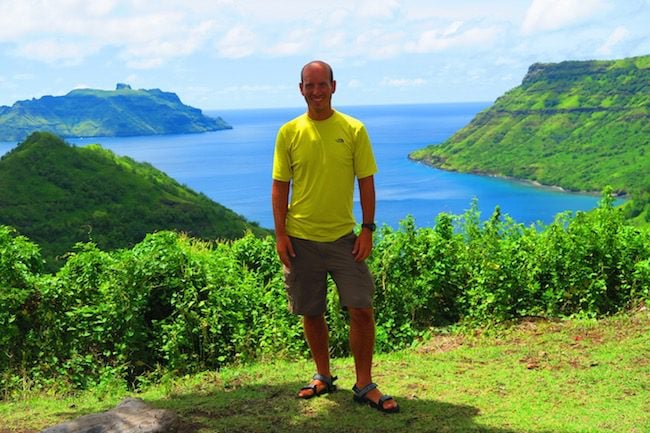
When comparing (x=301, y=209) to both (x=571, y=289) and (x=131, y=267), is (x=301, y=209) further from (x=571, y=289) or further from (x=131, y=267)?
(x=571, y=289)

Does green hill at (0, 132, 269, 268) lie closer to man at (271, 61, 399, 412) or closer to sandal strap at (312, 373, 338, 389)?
sandal strap at (312, 373, 338, 389)

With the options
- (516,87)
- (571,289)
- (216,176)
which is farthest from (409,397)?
(516,87)

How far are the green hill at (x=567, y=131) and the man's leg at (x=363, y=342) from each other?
386 ft

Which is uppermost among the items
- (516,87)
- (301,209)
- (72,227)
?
(516,87)

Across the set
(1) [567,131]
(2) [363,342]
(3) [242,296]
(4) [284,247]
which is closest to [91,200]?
(3) [242,296]

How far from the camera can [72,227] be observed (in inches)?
2441

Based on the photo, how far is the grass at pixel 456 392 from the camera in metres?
3.98

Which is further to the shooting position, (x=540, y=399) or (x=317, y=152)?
(x=540, y=399)

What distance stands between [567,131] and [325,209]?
523 ft

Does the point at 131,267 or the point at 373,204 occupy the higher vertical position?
the point at 373,204

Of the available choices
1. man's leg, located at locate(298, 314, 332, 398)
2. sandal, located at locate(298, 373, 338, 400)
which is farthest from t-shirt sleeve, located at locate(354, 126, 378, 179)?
sandal, located at locate(298, 373, 338, 400)

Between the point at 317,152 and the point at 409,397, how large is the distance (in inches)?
66.8

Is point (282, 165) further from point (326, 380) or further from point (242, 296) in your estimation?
point (242, 296)

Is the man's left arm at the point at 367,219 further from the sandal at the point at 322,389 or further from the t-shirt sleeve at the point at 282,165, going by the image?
the sandal at the point at 322,389
